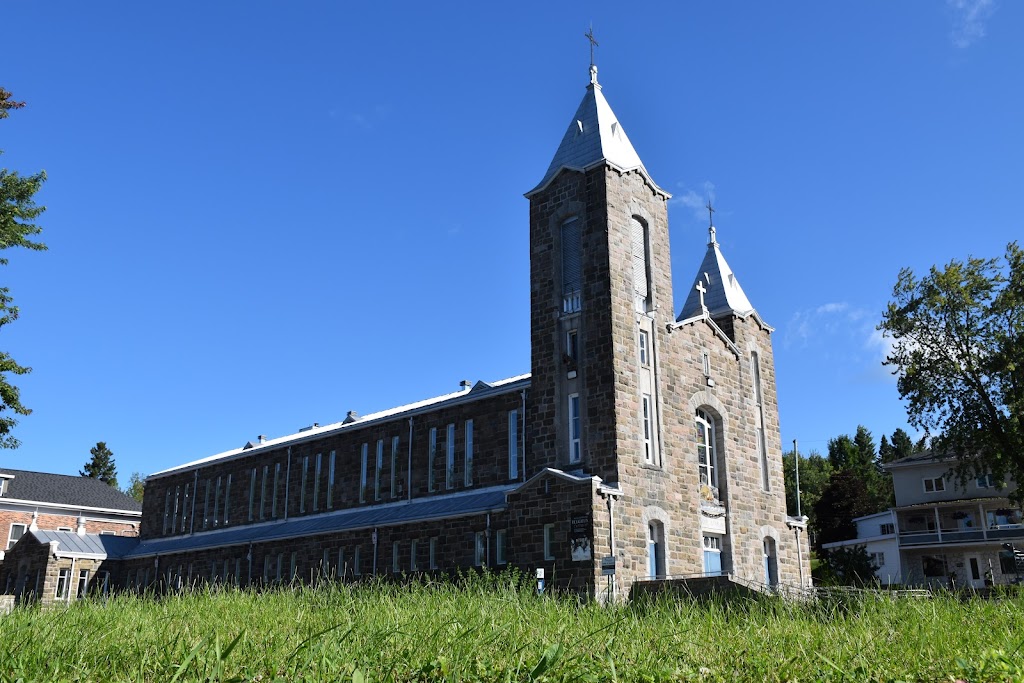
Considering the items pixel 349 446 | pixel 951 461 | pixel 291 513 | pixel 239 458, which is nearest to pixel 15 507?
pixel 239 458

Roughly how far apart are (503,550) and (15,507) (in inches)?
1654

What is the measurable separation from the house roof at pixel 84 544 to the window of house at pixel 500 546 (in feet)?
92.9

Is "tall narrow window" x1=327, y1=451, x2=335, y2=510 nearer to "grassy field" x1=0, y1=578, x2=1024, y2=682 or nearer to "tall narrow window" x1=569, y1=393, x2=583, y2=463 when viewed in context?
"tall narrow window" x1=569, y1=393, x2=583, y2=463

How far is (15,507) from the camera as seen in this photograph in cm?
5616

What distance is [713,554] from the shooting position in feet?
100

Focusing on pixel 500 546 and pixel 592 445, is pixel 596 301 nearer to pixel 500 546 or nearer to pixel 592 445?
pixel 592 445

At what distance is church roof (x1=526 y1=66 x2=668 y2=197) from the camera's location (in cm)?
3006

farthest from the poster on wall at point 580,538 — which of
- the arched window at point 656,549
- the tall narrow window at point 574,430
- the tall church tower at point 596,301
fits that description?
the arched window at point 656,549

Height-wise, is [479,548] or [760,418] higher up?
[760,418]

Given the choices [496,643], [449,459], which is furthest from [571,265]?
[496,643]

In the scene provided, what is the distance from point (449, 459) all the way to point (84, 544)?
24870mm

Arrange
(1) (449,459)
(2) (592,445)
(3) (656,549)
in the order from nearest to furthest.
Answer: (2) (592,445), (3) (656,549), (1) (449,459)

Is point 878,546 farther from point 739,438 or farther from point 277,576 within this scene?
point 277,576

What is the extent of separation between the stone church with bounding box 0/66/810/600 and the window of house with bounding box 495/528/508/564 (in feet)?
0.21
